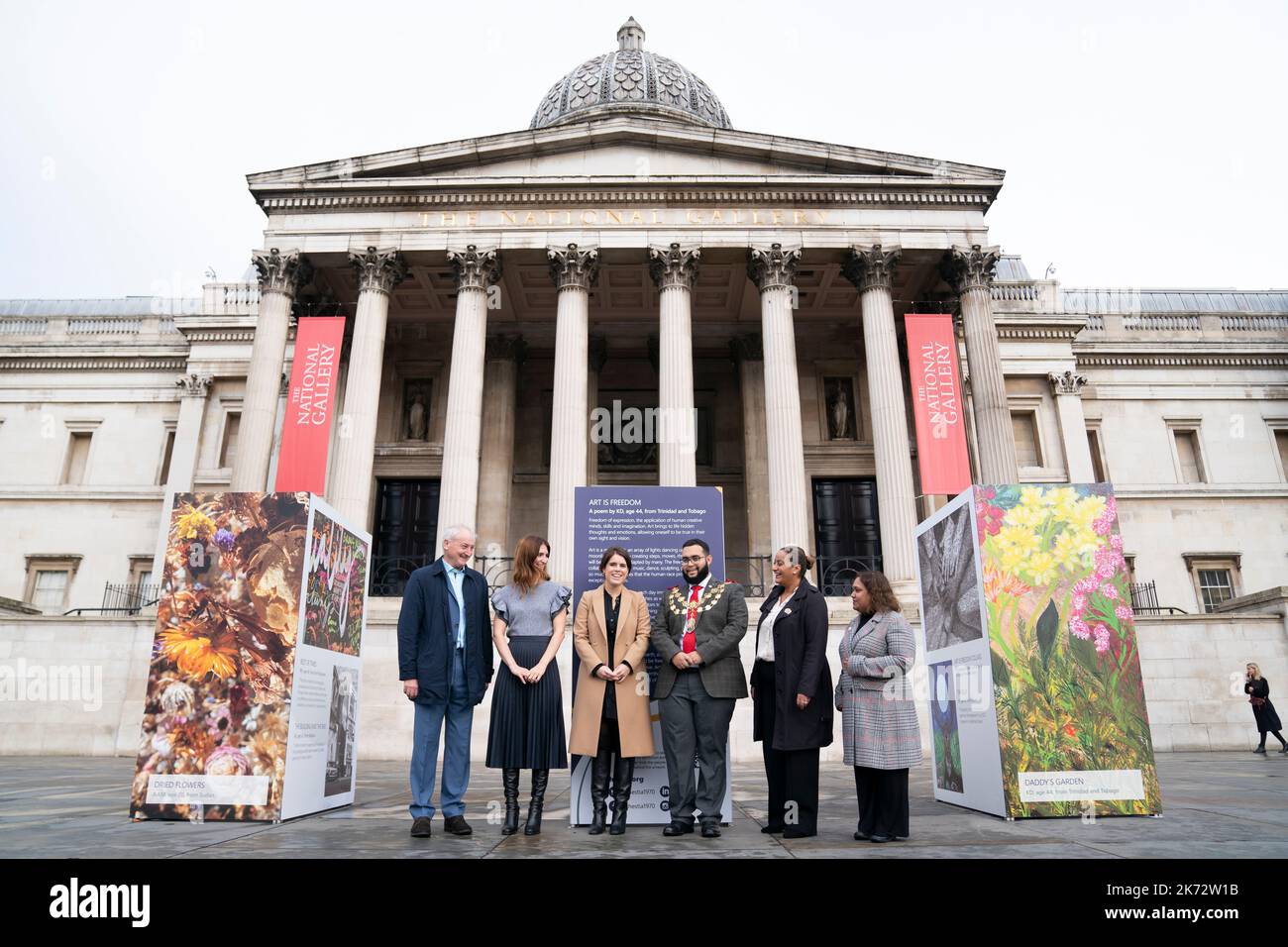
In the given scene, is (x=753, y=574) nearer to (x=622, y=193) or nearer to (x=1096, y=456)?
(x=622, y=193)

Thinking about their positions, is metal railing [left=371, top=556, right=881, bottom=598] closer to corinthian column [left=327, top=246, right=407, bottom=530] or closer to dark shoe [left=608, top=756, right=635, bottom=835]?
corinthian column [left=327, top=246, right=407, bottom=530]

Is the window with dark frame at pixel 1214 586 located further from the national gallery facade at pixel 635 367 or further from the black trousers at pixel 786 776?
the black trousers at pixel 786 776

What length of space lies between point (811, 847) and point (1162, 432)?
32.5 m

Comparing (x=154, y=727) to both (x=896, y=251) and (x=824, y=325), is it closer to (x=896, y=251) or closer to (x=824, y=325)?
(x=896, y=251)

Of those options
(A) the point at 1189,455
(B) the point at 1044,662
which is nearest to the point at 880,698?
(B) the point at 1044,662

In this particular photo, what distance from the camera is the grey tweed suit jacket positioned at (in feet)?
22.5

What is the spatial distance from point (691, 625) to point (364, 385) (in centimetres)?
1691

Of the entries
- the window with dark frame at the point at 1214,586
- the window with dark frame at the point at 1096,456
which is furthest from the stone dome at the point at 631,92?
the window with dark frame at the point at 1214,586

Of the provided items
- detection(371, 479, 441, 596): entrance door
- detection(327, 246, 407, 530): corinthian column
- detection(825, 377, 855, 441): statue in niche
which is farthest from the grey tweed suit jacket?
detection(825, 377, 855, 441): statue in niche

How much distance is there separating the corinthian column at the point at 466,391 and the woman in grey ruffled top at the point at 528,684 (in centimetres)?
1318

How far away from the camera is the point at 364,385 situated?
71.5 feet

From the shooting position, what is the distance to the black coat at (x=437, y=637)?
6867 millimetres
